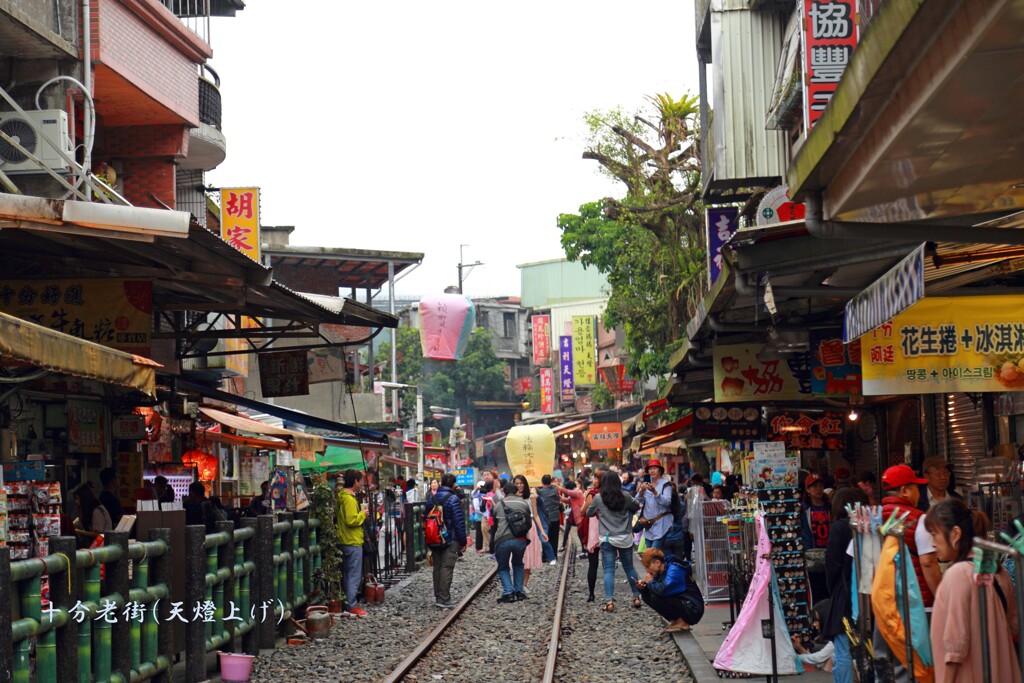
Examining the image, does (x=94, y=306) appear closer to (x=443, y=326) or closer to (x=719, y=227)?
(x=719, y=227)

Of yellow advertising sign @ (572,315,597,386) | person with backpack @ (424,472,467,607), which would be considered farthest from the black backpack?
yellow advertising sign @ (572,315,597,386)

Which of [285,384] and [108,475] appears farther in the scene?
[285,384]

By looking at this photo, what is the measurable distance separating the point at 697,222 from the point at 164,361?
43.9 feet

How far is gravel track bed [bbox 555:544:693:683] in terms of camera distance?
12117 millimetres

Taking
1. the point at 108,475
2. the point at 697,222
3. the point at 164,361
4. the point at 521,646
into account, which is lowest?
the point at 521,646

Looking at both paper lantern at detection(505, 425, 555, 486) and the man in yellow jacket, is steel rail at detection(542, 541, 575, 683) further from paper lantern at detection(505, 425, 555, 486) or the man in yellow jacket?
paper lantern at detection(505, 425, 555, 486)

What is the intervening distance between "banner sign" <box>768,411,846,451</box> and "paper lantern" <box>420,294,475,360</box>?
2183 centimetres

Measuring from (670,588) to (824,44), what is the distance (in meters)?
5.70

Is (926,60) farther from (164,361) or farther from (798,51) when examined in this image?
(164,361)

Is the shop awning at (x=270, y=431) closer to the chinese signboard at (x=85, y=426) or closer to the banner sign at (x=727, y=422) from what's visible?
the chinese signboard at (x=85, y=426)

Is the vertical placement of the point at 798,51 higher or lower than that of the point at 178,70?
lower

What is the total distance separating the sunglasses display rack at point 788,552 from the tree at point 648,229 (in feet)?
42.0

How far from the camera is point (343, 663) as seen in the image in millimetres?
12695

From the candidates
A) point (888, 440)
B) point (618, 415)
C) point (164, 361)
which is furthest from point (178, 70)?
point (618, 415)
